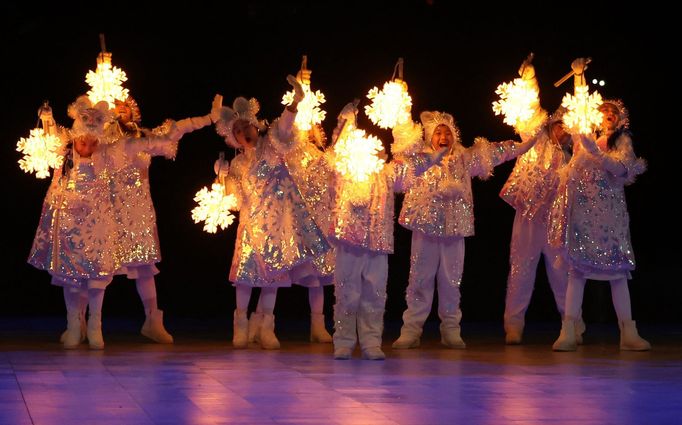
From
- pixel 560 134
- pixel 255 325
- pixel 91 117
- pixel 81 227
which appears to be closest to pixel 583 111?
pixel 560 134

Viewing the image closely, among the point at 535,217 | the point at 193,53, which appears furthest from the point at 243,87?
the point at 535,217

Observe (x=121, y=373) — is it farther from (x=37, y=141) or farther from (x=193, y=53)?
(x=193, y=53)

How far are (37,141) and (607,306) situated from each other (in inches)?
190

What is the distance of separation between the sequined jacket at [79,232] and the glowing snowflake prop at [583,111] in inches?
110

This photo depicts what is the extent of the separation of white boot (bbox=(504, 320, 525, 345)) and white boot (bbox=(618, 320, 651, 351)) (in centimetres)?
68

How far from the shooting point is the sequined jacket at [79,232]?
7785 mm

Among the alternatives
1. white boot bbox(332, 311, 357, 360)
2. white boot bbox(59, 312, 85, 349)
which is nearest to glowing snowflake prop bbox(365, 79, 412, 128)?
white boot bbox(332, 311, 357, 360)

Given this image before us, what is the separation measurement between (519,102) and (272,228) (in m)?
1.72

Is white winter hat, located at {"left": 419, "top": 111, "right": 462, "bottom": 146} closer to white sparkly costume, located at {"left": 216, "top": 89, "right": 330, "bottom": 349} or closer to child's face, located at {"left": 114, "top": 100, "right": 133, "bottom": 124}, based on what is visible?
white sparkly costume, located at {"left": 216, "top": 89, "right": 330, "bottom": 349}

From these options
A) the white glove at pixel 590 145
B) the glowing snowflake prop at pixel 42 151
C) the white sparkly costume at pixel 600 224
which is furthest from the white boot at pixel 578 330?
the glowing snowflake prop at pixel 42 151

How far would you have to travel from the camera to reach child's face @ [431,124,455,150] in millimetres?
7875

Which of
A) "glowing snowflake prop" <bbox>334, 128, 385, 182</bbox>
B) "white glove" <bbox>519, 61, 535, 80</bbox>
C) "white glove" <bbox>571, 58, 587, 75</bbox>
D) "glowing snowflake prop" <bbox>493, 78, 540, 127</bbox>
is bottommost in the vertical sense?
"glowing snowflake prop" <bbox>334, 128, 385, 182</bbox>

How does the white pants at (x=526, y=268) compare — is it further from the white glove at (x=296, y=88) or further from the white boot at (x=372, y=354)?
the white glove at (x=296, y=88)

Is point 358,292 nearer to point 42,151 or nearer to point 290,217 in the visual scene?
point 290,217
